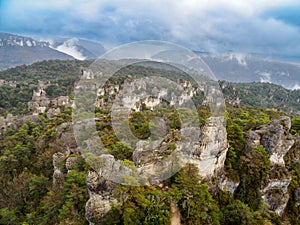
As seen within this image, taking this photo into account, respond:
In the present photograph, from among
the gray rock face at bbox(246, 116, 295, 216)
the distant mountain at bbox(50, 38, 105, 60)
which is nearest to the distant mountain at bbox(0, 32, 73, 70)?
the distant mountain at bbox(50, 38, 105, 60)

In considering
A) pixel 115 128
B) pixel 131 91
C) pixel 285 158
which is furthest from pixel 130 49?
pixel 131 91

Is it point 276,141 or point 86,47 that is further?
point 86,47

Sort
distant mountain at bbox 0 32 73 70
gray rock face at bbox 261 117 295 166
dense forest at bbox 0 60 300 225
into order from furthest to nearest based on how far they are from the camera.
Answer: distant mountain at bbox 0 32 73 70
gray rock face at bbox 261 117 295 166
dense forest at bbox 0 60 300 225

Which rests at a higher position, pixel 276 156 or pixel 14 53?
pixel 14 53

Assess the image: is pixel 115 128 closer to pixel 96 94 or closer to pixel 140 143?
pixel 140 143

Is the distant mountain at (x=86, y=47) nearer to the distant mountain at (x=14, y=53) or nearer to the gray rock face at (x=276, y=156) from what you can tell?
the gray rock face at (x=276, y=156)

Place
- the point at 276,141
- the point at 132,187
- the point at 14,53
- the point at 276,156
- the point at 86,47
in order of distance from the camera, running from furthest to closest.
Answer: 1. the point at 14,53
2. the point at 86,47
3. the point at 276,156
4. the point at 276,141
5. the point at 132,187

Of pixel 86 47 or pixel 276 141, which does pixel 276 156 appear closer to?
pixel 276 141

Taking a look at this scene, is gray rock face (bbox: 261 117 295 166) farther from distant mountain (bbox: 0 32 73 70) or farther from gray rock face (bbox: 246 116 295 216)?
distant mountain (bbox: 0 32 73 70)

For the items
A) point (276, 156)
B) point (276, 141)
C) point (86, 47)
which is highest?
point (86, 47)

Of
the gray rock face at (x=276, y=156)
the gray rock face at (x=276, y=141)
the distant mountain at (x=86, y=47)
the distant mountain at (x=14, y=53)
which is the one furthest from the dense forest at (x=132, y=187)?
the distant mountain at (x=14, y=53)

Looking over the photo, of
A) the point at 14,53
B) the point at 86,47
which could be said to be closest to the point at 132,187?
the point at 86,47

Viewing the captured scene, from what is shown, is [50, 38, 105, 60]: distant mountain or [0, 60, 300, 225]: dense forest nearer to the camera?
[0, 60, 300, 225]: dense forest
